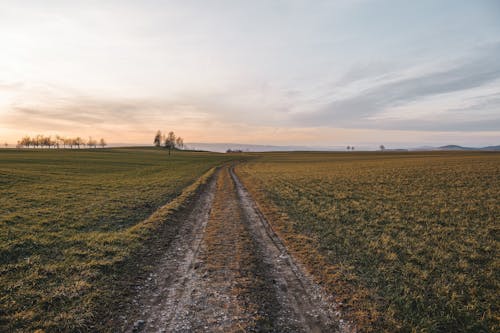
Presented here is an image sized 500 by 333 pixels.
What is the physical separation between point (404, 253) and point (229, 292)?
27.1 ft

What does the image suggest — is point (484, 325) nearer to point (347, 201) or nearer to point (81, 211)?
point (347, 201)

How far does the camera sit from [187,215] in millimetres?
16750

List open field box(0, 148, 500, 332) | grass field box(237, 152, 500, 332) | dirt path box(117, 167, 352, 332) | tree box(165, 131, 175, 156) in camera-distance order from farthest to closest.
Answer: tree box(165, 131, 175, 156) < grass field box(237, 152, 500, 332) < open field box(0, 148, 500, 332) < dirt path box(117, 167, 352, 332)

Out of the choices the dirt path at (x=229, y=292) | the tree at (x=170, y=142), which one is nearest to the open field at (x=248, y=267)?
the dirt path at (x=229, y=292)

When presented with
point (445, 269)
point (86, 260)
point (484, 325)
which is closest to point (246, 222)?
point (86, 260)

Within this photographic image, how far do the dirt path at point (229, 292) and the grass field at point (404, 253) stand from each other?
90 centimetres

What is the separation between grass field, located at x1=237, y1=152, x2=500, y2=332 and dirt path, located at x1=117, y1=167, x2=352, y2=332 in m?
0.90

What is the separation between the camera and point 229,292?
749cm

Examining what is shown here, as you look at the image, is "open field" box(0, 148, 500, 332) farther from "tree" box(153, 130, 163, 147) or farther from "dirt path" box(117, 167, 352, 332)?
"tree" box(153, 130, 163, 147)

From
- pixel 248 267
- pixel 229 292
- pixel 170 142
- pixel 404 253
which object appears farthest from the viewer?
pixel 170 142

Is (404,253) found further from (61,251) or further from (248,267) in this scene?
(61,251)

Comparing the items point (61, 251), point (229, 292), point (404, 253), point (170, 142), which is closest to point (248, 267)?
point (229, 292)

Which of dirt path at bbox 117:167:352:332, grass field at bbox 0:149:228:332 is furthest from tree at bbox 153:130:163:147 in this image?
dirt path at bbox 117:167:352:332

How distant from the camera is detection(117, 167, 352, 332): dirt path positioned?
6.11 m
